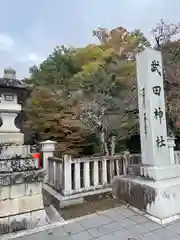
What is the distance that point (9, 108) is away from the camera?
3455 mm

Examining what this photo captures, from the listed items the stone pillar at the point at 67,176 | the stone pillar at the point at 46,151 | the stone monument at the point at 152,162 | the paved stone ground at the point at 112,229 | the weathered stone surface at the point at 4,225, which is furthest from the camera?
the stone pillar at the point at 46,151

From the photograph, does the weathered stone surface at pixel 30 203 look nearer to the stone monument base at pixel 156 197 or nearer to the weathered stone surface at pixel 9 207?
the weathered stone surface at pixel 9 207

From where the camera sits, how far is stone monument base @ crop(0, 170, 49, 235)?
10.2 ft

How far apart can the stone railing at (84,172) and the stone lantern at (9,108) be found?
153cm

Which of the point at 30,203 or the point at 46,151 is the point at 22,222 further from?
the point at 46,151

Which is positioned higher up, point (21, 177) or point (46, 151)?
point (46, 151)

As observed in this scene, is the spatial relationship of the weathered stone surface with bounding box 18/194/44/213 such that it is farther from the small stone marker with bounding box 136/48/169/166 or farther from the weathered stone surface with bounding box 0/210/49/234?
the small stone marker with bounding box 136/48/169/166

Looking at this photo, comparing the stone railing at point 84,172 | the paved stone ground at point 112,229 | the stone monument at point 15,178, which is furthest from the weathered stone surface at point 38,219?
the stone railing at point 84,172

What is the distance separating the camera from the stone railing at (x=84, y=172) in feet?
15.2

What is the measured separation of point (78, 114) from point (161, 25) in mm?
5568

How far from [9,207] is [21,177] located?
1.65 ft

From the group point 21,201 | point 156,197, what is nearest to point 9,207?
point 21,201

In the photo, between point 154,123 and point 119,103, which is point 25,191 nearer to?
point 154,123

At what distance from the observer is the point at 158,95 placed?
4.36 m
